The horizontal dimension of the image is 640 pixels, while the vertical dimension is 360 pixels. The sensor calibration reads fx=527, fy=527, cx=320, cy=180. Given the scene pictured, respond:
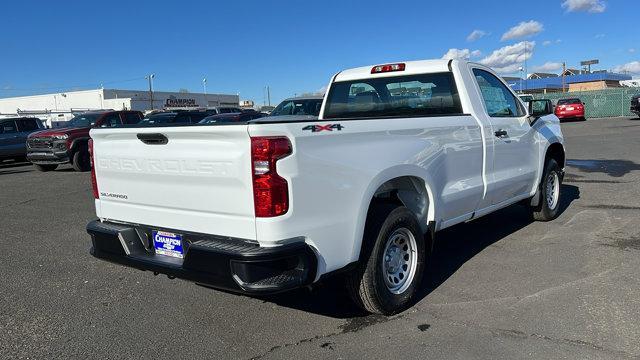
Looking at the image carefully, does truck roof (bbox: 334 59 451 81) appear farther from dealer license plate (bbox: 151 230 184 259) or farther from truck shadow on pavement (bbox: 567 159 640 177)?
truck shadow on pavement (bbox: 567 159 640 177)

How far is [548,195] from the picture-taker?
696 cm

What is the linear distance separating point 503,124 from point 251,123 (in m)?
3.36

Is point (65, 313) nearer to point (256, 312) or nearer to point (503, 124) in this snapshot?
point (256, 312)

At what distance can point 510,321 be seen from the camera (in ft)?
12.9

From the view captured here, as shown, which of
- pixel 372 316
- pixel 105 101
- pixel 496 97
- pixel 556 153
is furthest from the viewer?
pixel 105 101

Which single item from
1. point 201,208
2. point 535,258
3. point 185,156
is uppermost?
point 185,156

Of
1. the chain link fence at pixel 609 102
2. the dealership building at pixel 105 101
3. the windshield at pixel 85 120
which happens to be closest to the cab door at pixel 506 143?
the windshield at pixel 85 120

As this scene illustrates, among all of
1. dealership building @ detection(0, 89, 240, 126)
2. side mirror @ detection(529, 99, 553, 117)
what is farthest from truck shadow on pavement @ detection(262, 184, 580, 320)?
dealership building @ detection(0, 89, 240, 126)

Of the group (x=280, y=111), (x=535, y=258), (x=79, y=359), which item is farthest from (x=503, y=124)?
(x=280, y=111)

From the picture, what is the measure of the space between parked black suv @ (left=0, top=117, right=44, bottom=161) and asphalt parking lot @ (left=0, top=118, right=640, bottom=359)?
14811mm

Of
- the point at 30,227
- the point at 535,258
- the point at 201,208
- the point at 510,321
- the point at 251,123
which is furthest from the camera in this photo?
the point at 30,227

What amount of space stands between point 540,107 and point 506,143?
1212 millimetres

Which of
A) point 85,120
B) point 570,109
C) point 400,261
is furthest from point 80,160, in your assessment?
point 570,109

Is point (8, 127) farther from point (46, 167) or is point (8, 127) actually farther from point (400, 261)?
point (400, 261)
